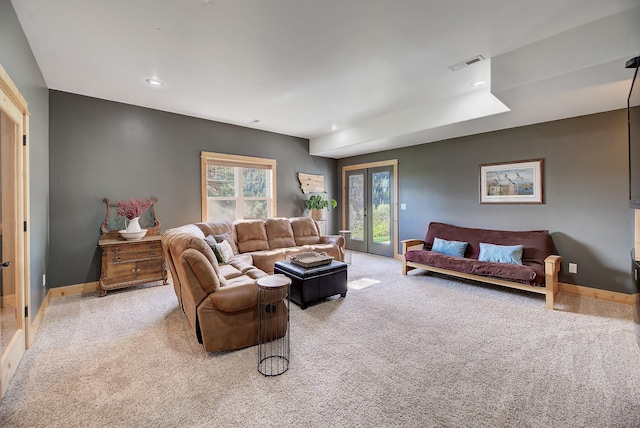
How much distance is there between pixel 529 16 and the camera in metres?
2.27

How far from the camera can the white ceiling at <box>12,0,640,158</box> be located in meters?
2.19

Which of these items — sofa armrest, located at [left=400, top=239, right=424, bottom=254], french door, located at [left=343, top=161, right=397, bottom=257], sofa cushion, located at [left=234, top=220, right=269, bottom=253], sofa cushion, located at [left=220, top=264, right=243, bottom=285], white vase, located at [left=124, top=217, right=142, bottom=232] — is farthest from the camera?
french door, located at [left=343, top=161, right=397, bottom=257]

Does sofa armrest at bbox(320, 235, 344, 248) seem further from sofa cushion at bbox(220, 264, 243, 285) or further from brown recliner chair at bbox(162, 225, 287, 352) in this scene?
brown recliner chair at bbox(162, 225, 287, 352)

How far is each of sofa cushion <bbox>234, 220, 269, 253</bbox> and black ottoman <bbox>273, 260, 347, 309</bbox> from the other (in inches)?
47.1

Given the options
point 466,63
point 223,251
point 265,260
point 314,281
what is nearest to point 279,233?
point 265,260

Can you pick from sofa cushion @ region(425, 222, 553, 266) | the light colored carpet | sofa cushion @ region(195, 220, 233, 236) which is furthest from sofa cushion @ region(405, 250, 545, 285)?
sofa cushion @ region(195, 220, 233, 236)

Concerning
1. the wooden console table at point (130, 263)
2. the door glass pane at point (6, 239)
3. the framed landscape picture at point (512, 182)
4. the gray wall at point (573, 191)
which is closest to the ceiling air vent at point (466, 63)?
the gray wall at point (573, 191)

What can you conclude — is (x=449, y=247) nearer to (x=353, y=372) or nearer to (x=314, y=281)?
(x=314, y=281)

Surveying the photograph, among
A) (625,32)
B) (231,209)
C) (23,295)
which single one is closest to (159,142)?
(231,209)

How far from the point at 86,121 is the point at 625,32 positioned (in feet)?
19.3

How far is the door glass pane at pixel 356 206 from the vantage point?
6.83 meters

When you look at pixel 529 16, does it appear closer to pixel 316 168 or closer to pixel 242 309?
pixel 242 309

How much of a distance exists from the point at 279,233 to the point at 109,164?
109 inches

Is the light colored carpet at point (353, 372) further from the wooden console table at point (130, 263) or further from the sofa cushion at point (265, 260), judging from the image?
the sofa cushion at point (265, 260)
